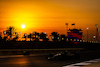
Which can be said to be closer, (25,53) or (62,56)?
(62,56)

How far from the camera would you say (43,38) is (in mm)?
168750

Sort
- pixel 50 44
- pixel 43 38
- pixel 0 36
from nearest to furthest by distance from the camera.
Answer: pixel 50 44, pixel 0 36, pixel 43 38

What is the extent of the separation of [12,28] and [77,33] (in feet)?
146

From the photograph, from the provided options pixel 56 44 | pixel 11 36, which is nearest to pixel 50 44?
pixel 56 44

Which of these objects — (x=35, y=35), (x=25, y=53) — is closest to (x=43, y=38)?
(x=35, y=35)

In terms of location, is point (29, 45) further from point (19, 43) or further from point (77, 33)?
→ point (77, 33)

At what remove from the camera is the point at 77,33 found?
14025cm

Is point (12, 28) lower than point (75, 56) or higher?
higher

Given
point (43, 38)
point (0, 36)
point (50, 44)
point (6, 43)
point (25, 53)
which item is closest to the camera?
point (25, 53)

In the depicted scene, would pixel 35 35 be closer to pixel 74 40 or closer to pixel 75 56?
pixel 74 40

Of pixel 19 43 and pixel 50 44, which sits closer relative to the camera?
pixel 19 43

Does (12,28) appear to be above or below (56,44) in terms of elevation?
above

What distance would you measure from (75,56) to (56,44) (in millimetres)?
83129

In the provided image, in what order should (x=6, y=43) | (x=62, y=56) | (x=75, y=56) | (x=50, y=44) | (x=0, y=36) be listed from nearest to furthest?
(x=62, y=56) < (x=75, y=56) < (x=6, y=43) < (x=50, y=44) < (x=0, y=36)
